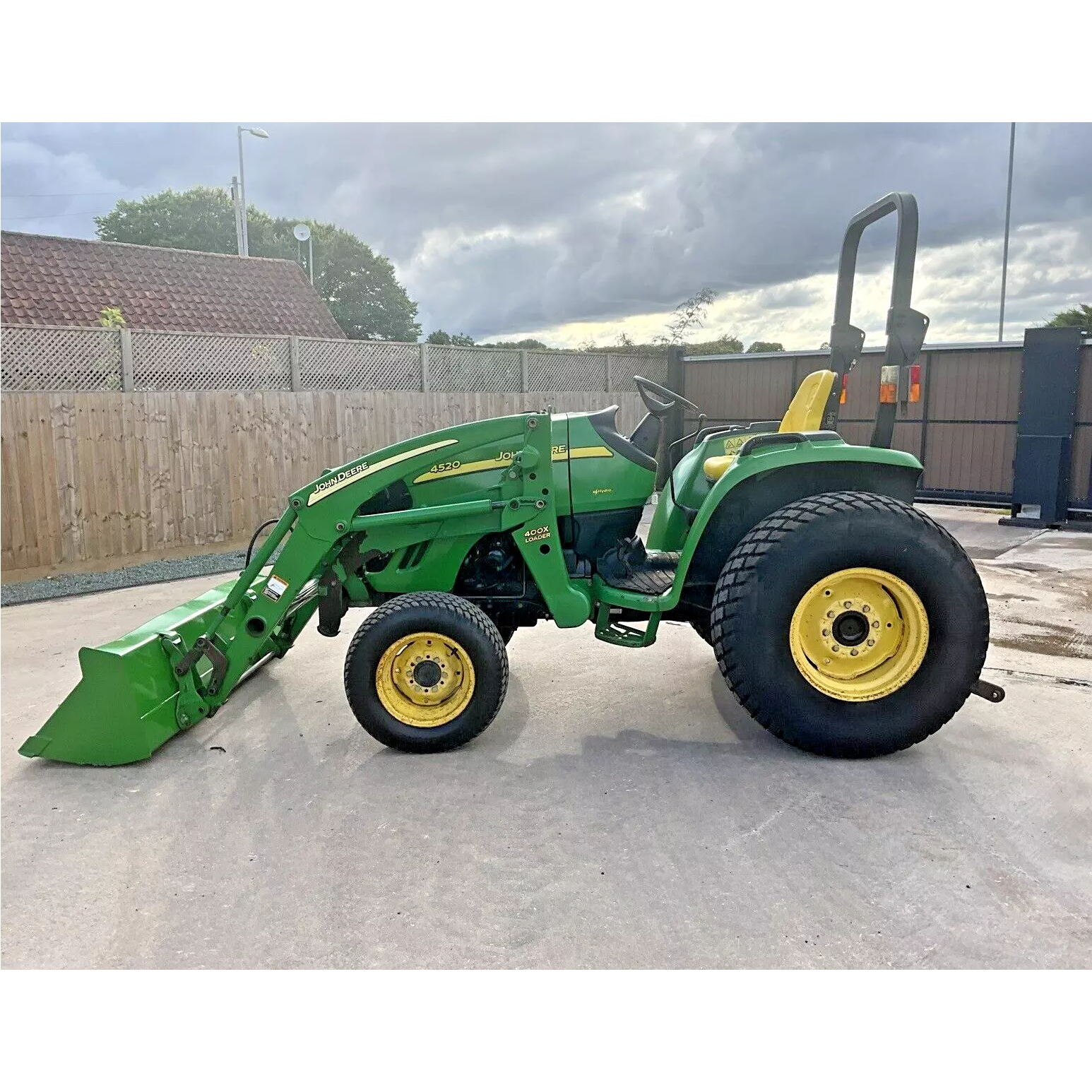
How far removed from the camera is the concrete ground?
2322 millimetres

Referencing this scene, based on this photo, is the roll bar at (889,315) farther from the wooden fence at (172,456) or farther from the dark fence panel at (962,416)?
the dark fence panel at (962,416)

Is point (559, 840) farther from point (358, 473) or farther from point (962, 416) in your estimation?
point (962, 416)

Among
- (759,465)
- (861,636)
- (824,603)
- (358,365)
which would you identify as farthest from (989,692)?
(358,365)

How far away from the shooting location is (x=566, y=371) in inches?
510

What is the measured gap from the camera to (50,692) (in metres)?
2.44

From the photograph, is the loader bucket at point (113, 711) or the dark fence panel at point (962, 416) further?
the dark fence panel at point (962, 416)

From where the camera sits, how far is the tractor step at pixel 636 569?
3.96m

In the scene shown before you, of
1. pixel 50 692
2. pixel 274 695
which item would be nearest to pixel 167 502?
pixel 274 695

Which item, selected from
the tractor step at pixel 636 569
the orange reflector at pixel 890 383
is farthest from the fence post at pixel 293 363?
the orange reflector at pixel 890 383

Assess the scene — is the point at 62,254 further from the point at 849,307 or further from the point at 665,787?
the point at 665,787

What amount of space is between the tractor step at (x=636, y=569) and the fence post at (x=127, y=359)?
6.01 metres

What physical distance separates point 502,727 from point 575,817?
3.07 feet

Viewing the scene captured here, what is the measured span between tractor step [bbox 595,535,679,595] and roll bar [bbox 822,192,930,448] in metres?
1.04

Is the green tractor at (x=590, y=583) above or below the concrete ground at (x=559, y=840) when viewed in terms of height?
above
